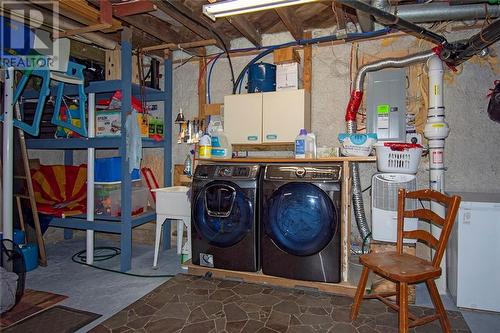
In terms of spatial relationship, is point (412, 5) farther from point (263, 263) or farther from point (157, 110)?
point (157, 110)

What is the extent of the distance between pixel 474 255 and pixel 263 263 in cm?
160

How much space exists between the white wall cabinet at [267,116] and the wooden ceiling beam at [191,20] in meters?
0.71

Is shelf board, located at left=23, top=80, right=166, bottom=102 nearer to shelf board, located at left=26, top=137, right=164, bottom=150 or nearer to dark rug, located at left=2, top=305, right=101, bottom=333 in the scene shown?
shelf board, located at left=26, top=137, right=164, bottom=150

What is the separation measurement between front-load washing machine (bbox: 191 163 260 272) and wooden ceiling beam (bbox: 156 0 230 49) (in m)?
1.39

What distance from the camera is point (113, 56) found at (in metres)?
3.46

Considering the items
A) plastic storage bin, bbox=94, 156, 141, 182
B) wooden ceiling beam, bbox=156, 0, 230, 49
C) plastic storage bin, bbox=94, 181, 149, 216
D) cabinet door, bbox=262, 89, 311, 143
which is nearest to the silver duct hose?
cabinet door, bbox=262, 89, 311, 143

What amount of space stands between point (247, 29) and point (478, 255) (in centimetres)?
286

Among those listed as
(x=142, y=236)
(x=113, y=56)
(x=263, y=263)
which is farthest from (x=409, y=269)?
(x=113, y=56)

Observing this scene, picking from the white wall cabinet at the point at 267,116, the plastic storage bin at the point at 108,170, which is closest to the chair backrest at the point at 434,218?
the white wall cabinet at the point at 267,116

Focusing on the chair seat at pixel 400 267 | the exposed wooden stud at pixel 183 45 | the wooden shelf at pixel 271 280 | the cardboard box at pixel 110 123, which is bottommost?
the wooden shelf at pixel 271 280

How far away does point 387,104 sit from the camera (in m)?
3.07

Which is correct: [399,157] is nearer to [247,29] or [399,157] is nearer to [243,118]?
[243,118]

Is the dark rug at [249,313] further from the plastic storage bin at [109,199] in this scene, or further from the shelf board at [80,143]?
the shelf board at [80,143]

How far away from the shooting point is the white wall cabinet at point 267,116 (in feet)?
10.0
